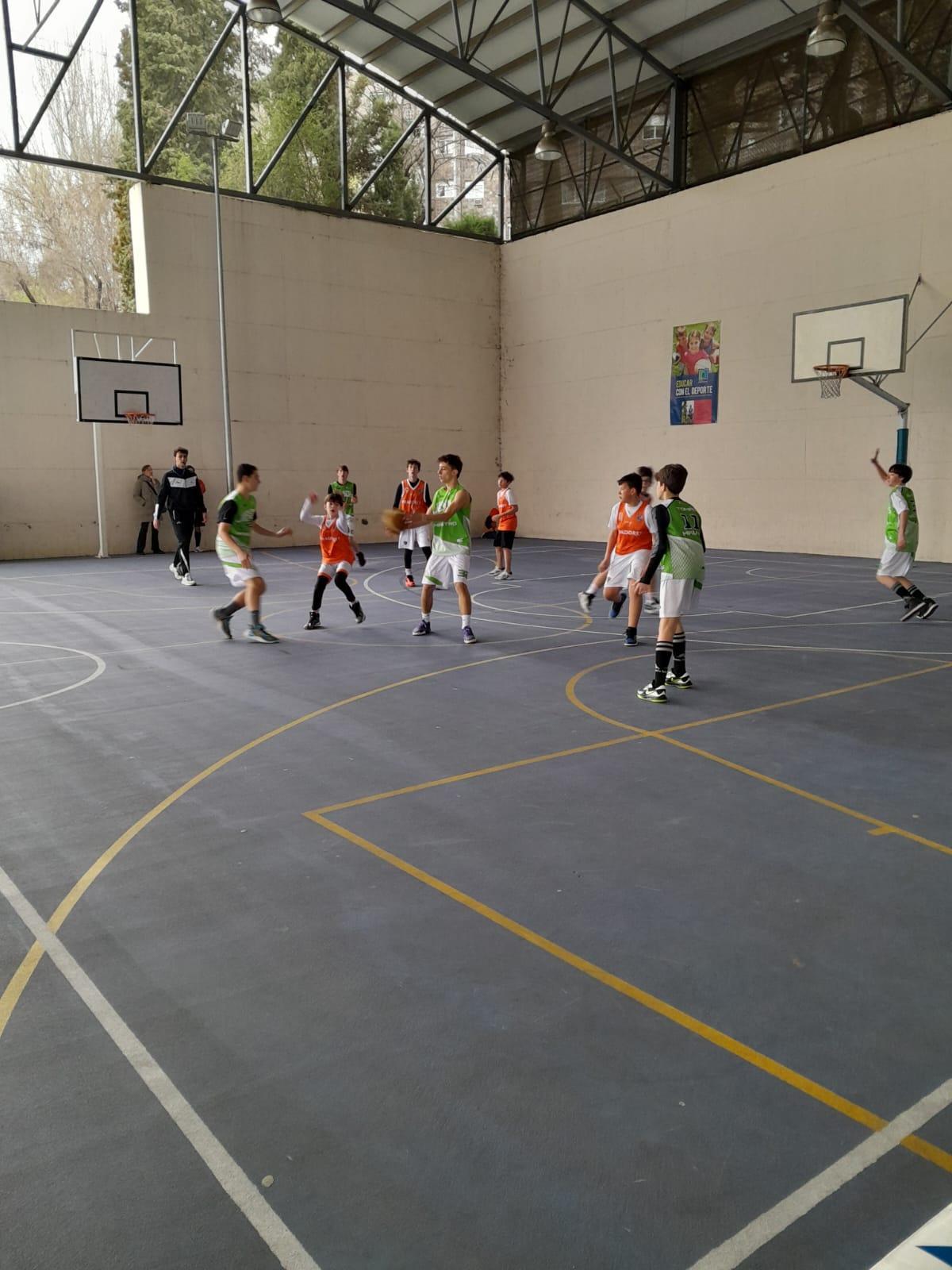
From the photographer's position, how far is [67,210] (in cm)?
3056

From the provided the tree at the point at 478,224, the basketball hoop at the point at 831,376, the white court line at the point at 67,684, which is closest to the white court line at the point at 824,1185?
the white court line at the point at 67,684

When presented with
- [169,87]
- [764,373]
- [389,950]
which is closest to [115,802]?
[389,950]

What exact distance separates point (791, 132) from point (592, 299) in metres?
6.13

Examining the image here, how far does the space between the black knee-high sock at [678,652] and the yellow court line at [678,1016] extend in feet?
13.8

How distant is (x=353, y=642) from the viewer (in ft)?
34.9

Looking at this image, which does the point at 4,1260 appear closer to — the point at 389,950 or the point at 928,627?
the point at 389,950

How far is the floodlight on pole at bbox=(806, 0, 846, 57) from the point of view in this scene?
15.2 metres

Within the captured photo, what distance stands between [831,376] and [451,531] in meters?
11.2

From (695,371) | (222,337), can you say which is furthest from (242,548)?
(695,371)

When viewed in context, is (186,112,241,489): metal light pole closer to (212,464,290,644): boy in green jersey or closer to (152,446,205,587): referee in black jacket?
(152,446,205,587): referee in black jacket

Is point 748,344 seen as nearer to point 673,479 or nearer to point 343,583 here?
point 343,583

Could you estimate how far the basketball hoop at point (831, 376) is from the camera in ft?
59.5

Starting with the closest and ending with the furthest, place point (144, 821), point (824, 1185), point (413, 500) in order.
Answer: point (824, 1185) → point (144, 821) → point (413, 500)

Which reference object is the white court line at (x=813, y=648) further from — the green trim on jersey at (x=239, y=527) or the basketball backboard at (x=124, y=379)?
the basketball backboard at (x=124, y=379)
